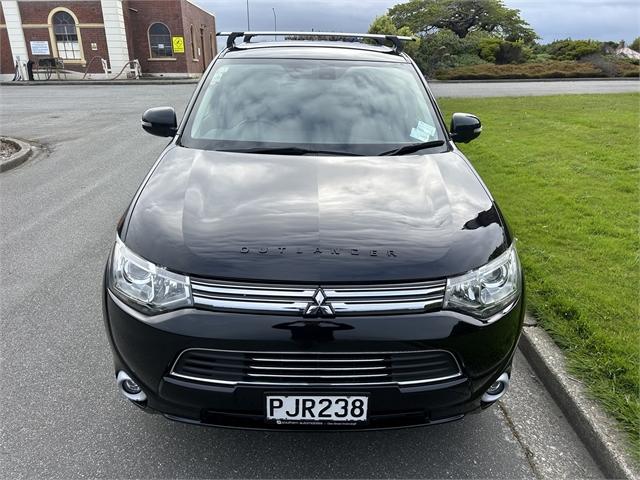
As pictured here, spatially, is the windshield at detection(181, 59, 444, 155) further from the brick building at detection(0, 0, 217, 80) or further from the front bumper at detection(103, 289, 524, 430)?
the brick building at detection(0, 0, 217, 80)

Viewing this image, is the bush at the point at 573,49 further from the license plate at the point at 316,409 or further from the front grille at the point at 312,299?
the license plate at the point at 316,409

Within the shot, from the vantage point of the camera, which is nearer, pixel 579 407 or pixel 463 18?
pixel 579 407

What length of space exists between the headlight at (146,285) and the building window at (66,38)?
36.0 m

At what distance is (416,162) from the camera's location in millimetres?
2809

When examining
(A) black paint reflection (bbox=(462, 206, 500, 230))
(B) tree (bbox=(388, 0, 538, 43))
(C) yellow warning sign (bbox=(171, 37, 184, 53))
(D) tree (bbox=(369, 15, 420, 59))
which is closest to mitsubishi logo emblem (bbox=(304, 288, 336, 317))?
(A) black paint reflection (bbox=(462, 206, 500, 230))

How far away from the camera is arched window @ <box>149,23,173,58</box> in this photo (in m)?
34.4

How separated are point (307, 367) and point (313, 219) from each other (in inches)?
25.0

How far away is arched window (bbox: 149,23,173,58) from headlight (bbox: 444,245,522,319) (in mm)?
36570

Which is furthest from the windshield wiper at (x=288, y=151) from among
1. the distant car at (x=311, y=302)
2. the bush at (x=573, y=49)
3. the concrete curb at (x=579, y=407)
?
the bush at (x=573, y=49)

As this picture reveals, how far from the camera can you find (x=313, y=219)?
2.19m

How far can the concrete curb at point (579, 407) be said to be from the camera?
7.31ft

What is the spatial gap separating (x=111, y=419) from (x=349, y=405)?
1.33 m

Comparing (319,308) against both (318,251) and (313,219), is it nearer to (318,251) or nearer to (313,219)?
A: (318,251)

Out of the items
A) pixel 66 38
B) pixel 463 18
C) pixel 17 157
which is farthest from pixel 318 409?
pixel 463 18
